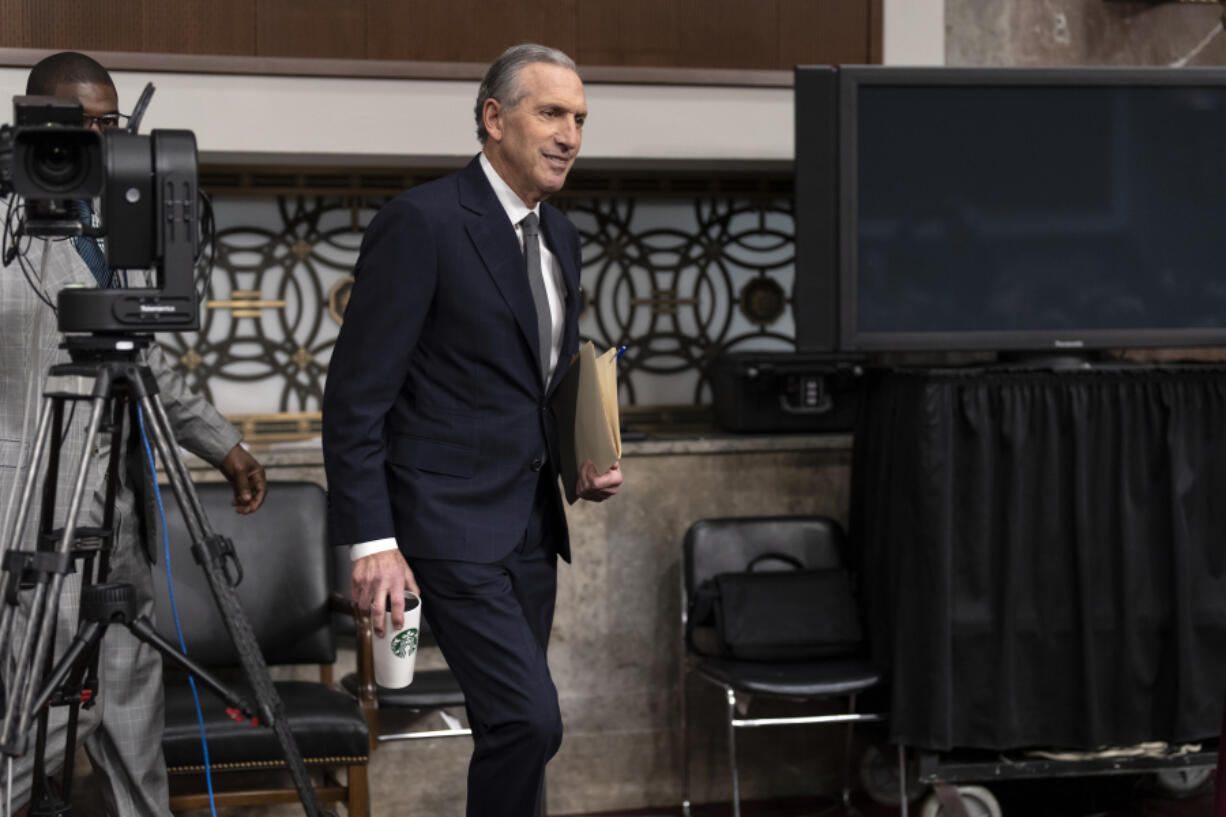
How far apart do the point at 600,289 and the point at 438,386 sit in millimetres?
2316

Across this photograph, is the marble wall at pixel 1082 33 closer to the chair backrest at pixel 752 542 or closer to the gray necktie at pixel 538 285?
the chair backrest at pixel 752 542

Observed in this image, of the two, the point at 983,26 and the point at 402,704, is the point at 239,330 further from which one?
the point at 983,26

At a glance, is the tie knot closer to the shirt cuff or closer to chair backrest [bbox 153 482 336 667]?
the shirt cuff

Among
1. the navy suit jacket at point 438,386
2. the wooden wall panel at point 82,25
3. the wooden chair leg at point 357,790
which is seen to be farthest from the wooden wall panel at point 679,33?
the wooden chair leg at point 357,790

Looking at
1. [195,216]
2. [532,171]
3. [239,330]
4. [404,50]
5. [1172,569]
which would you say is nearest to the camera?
[195,216]

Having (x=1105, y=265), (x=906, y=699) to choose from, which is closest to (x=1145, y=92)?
(x=1105, y=265)

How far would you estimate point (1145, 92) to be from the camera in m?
3.96

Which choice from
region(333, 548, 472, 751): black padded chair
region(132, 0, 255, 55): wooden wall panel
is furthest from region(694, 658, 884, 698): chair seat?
region(132, 0, 255, 55): wooden wall panel

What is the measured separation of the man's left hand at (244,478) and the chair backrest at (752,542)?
152 cm

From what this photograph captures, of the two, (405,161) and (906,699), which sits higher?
(405,161)

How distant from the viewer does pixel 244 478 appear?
2936mm

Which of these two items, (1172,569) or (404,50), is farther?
(404,50)

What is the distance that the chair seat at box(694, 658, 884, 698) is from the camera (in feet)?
12.1

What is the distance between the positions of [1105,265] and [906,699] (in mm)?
1324
